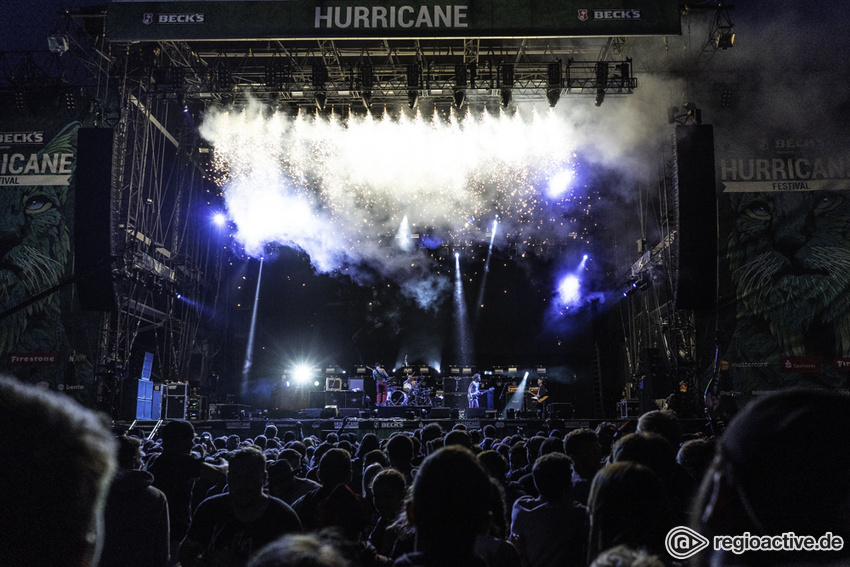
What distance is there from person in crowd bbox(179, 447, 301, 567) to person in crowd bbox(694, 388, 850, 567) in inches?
91.6

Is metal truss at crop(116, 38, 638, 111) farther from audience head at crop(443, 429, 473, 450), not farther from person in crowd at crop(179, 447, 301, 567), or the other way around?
person in crowd at crop(179, 447, 301, 567)

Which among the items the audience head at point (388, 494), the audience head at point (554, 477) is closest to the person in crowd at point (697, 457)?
the audience head at point (554, 477)

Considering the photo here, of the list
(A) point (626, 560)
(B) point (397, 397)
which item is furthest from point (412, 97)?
(A) point (626, 560)

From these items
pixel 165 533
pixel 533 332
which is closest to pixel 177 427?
pixel 165 533

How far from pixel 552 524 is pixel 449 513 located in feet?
4.99

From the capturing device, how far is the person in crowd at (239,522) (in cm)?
289

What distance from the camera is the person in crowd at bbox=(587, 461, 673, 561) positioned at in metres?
1.77

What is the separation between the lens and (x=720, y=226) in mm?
17828

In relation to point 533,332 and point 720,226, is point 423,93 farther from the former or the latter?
point 533,332

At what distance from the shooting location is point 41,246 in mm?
17641

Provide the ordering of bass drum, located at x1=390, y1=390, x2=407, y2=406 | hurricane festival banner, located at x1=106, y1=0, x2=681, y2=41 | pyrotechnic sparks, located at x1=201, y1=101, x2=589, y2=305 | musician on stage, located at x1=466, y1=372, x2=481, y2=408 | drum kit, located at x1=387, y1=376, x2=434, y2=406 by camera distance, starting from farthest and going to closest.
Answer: bass drum, located at x1=390, y1=390, x2=407, y2=406, drum kit, located at x1=387, y1=376, x2=434, y2=406, musician on stage, located at x1=466, y1=372, x2=481, y2=408, pyrotechnic sparks, located at x1=201, y1=101, x2=589, y2=305, hurricane festival banner, located at x1=106, y1=0, x2=681, y2=41

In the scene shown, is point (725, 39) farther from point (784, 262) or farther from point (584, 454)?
point (584, 454)

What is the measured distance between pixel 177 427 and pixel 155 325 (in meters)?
15.3

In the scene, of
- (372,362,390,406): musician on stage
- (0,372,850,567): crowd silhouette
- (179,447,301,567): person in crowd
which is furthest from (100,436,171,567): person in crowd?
(372,362,390,406): musician on stage
